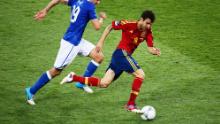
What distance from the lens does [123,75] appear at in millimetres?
10578

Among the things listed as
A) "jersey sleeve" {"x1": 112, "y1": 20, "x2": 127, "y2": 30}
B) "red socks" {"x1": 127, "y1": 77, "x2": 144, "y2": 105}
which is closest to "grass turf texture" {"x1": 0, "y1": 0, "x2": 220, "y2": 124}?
"red socks" {"x1": 127, "y1": 77, "x2": 144, "y2": 105}

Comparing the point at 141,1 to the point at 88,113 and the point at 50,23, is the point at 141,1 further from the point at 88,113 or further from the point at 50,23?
the point at 88,113

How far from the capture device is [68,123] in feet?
26.7

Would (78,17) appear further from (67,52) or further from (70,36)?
(67,52)

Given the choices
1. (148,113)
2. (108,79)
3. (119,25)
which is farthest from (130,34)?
Result: (148,113)

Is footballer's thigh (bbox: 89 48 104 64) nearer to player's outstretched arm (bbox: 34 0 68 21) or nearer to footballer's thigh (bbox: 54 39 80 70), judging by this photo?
footballer's thigh (bbox: 54 39 80 70)

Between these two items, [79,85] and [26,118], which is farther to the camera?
[79,85]

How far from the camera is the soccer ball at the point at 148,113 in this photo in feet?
27.3

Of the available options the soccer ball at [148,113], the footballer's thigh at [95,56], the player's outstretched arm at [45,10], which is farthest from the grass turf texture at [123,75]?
the player's outstretched arm at [45,10]

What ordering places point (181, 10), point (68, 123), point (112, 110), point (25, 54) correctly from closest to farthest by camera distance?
1. point (68, 123)
2. point (112, 110)
3. point (25, 54)
4. point (181, 10)

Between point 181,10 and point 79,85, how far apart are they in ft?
18.3

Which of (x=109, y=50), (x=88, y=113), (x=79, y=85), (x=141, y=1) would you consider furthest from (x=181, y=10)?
(x=88, y=113)

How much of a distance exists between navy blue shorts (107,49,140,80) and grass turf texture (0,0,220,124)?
0.69m

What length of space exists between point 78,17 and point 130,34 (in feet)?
3.17
